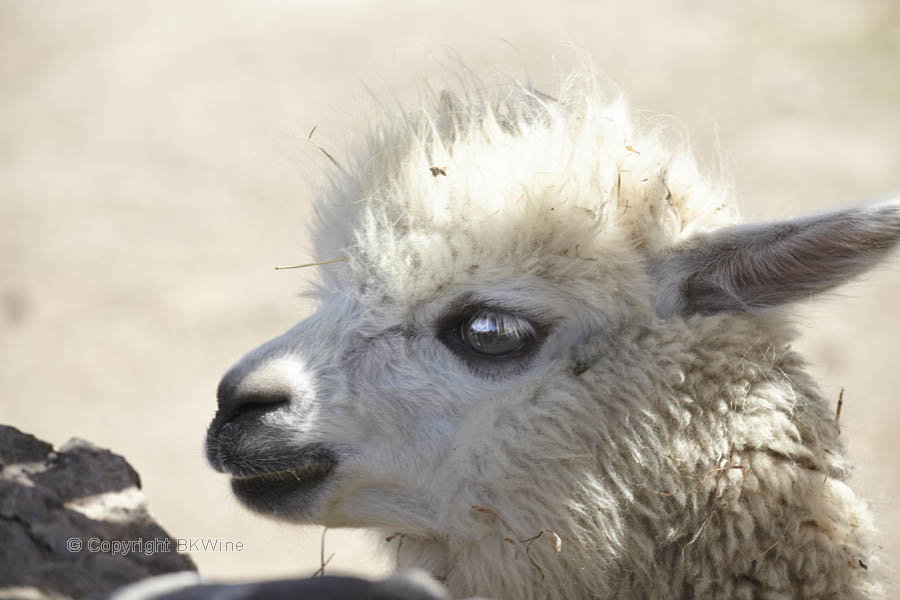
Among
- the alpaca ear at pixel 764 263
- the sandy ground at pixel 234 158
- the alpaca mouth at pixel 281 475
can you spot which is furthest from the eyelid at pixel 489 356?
the sandy ground at pixel 234 158

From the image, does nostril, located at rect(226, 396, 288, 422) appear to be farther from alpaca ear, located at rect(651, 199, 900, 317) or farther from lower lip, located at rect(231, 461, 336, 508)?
alpaca ear, located at rect(651, 199, 900, 317)

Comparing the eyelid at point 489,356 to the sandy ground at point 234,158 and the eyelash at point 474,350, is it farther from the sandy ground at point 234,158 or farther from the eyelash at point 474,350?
the sandy ground at point 234,158

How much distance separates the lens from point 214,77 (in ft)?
40.1

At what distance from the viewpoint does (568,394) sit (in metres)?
2.37

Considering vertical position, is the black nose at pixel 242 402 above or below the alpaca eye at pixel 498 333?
below

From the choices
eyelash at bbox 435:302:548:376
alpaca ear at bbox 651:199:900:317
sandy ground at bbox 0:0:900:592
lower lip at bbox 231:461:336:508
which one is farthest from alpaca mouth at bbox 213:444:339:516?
sandy ground at bbox 0:0:900:592

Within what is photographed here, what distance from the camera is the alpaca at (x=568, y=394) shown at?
229 cm

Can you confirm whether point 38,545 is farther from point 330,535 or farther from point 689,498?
point 330,535

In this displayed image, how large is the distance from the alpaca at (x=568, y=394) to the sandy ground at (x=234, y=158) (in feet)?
10.1

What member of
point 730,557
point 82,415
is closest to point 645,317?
point 730,557

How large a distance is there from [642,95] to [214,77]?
531cm

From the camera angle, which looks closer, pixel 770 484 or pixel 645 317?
pixel 770 484

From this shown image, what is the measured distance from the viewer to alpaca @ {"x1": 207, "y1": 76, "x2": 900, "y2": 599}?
229 centimetres

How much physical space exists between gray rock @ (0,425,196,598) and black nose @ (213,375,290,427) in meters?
0.28
